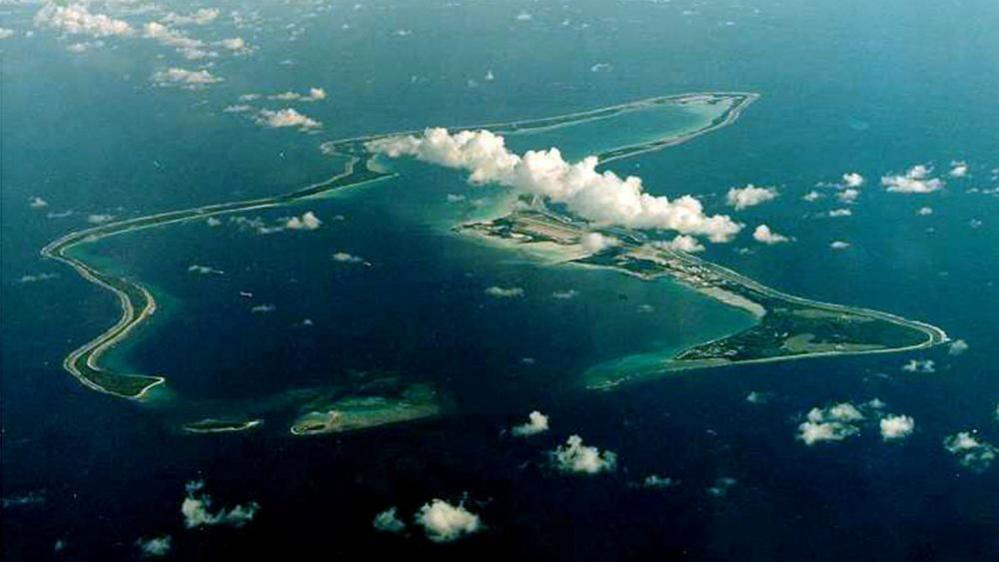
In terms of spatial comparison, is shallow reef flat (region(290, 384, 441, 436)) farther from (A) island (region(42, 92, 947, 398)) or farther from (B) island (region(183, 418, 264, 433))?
(B) island (region(183, 418, 264, 433))

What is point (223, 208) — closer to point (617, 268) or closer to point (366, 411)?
point (617, 268)

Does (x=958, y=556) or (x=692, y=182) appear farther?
(x=692, y=182)

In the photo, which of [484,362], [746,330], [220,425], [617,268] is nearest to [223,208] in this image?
[617,268]

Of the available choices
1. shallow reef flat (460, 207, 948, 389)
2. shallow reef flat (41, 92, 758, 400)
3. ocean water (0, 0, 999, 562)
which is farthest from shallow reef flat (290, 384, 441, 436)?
shallow reef flat (41, 92, 758, 400)

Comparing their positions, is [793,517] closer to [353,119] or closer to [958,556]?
[958,556]

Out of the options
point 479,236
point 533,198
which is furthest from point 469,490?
point 533,198

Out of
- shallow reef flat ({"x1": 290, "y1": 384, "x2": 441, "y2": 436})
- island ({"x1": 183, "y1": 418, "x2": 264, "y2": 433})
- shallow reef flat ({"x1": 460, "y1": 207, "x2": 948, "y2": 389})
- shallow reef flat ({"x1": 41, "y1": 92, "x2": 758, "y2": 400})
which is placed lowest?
shallow reef flat ({"x1": 460, "y1": 207, "x2": 948, "y2": 389})

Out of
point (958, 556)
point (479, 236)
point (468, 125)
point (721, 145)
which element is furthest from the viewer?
point (468, 125)

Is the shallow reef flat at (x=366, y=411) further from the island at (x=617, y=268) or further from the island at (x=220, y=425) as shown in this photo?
the island at (x=220, y=425)
